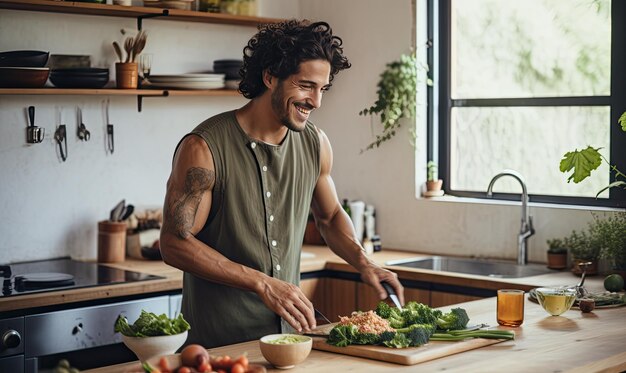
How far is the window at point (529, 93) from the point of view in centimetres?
457

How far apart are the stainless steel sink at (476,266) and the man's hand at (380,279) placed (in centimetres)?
153

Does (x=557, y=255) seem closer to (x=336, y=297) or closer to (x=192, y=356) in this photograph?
(x=336, y=297)

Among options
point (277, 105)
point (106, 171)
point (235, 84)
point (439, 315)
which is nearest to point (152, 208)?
point (106, 171)

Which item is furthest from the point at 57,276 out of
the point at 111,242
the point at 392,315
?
the point at 392,315

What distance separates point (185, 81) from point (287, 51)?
181 cm

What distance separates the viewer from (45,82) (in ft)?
14.6

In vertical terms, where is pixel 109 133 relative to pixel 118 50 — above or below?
below

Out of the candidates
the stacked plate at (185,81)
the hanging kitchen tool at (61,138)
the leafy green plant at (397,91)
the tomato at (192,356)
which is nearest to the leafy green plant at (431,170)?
the leafy green plant at (397,91)

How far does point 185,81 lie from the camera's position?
490cm

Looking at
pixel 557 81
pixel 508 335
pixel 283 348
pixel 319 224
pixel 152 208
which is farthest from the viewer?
pixel 152 208

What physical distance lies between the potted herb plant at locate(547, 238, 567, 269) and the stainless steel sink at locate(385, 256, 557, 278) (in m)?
0.04

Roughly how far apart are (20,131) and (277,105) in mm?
1907

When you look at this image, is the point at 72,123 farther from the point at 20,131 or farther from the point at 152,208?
the point at 152,208

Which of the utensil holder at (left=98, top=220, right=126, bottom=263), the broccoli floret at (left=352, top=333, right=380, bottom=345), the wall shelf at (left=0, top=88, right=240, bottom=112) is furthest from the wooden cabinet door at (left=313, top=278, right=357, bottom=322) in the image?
the broccoli floret at (left=352, top=333, right=380, bottom=345)
